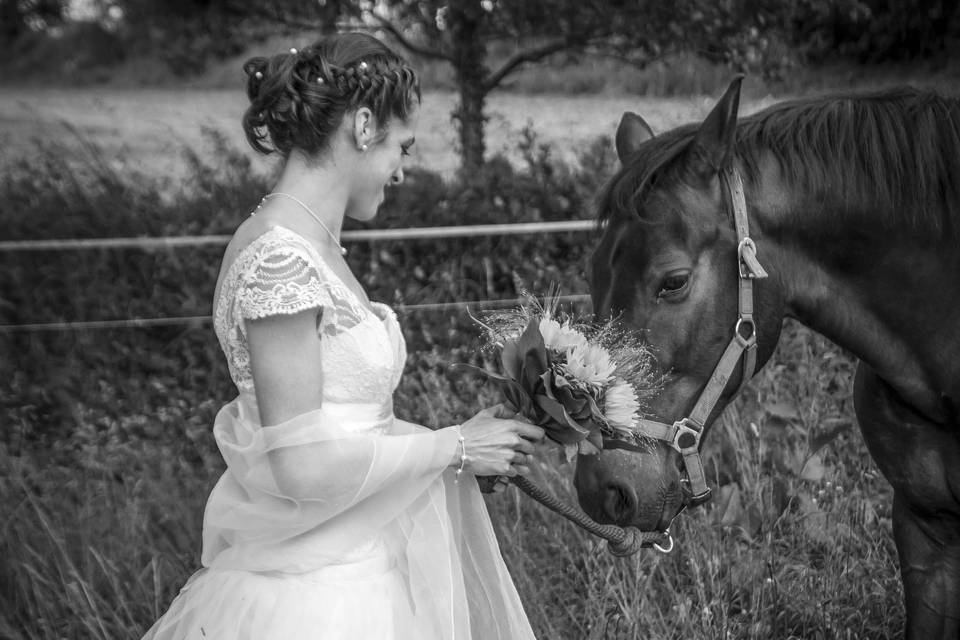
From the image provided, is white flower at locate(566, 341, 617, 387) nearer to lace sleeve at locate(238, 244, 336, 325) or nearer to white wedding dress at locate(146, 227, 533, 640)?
white wedding dress at locate(146, 227, 533, 640)

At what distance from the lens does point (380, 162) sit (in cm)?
207

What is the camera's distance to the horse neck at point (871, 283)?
2.37 m

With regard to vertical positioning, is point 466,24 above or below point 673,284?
above

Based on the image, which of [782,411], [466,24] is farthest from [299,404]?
[466,24]

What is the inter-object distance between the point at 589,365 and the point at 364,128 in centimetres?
67

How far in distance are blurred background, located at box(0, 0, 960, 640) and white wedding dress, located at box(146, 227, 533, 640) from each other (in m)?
0.87

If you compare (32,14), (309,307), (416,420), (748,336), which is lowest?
(416,420)

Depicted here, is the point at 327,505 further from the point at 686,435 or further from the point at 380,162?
the point at 686,435

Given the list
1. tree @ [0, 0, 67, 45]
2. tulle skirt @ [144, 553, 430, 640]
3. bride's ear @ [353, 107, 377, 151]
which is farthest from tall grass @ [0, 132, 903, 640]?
tree @ [0, 0, 67, 45]

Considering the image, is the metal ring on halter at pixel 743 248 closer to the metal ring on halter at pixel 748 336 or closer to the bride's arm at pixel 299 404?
the metal ring on halter at pixel 748 336

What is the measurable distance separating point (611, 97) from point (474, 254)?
7.13 ft

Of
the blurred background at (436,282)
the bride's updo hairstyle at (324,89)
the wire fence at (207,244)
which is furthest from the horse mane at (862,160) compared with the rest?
the wire fence at (207,244)

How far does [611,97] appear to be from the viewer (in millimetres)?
7648

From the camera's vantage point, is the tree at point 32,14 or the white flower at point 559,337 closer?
the white flower at point 559,337
